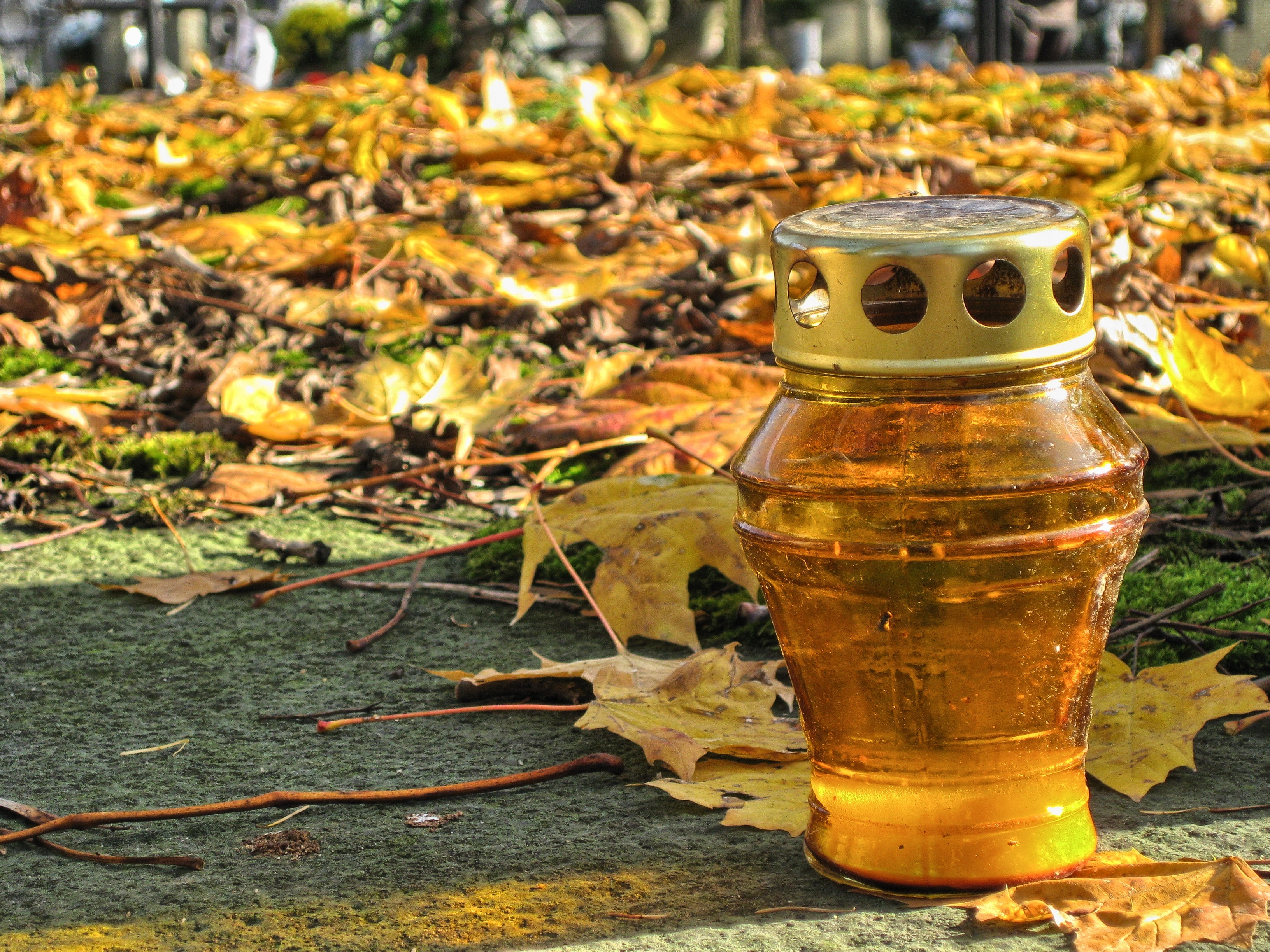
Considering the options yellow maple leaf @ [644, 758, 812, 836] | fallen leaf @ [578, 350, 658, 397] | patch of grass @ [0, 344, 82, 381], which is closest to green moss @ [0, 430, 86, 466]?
patch of grass @ [0, 344, 82, 381]

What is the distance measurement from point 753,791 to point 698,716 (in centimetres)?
11

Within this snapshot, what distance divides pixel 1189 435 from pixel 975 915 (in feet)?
3.13

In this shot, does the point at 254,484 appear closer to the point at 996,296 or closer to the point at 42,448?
the point at 42,448

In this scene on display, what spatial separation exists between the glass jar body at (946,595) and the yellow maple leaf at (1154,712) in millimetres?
122

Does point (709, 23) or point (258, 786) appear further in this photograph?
point (709, 23)

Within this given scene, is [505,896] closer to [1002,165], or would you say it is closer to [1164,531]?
[1164,531]

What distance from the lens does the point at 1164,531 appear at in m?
1.52

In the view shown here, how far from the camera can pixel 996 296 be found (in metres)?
0.88

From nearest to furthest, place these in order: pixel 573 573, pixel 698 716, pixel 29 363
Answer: pixel 698 716, pixel 573 573, pixel 29 363

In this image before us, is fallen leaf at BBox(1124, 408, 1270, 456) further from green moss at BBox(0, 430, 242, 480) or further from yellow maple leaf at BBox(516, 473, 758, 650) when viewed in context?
green moss at BBox(0, 430, 242, 480)

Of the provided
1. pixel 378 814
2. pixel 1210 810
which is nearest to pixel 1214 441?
pixel 1210 810

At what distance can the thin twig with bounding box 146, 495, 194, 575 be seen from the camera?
61.6 inches

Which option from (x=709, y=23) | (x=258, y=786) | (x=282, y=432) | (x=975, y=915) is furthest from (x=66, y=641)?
(x=709, y=23)

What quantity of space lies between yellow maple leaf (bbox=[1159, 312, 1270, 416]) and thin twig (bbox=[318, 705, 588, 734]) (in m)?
0.73
